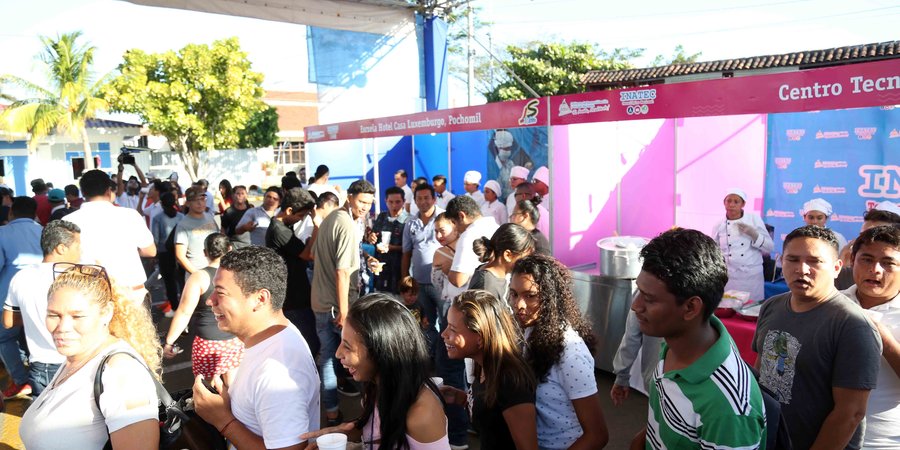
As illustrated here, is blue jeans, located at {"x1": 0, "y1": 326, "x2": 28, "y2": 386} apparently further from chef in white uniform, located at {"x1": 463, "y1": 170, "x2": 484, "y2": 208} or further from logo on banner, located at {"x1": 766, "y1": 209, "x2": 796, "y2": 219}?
logo on banner, located at {"x1": 766, "y1": 209, "x2": 796, "y2": 219}

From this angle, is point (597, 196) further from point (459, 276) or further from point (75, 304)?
point (75, 304)

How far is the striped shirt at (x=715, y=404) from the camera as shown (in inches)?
55.2

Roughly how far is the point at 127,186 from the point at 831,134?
1153cm

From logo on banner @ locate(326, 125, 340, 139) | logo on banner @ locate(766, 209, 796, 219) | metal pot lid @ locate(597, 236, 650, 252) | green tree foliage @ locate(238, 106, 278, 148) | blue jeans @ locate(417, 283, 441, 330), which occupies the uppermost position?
green tree foliage @ locate(238, 106, 278, 148)

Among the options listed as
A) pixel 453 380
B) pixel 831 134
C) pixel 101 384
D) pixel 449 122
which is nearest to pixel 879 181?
pixel 831 134

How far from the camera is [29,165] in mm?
25625

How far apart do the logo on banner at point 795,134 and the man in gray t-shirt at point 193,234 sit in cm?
630

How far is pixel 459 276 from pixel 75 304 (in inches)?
90.5

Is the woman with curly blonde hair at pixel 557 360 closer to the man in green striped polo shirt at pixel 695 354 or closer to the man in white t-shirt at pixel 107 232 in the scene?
the man in green striped polo shirt at pixel 695 354

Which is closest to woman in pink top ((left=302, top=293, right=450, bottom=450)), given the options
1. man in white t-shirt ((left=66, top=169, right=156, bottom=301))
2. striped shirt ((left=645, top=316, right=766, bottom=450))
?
striped shirt ((left=645, top=316, right=766, bottom=450))

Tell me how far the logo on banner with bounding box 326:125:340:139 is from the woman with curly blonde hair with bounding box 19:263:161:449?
31.5ft

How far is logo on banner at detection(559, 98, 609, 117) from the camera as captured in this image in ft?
17.8

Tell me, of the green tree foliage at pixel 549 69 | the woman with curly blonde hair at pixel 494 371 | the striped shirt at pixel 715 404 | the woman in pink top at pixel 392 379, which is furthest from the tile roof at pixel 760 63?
the woman in pink top at pixel 392 379

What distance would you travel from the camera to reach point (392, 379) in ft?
5.65
